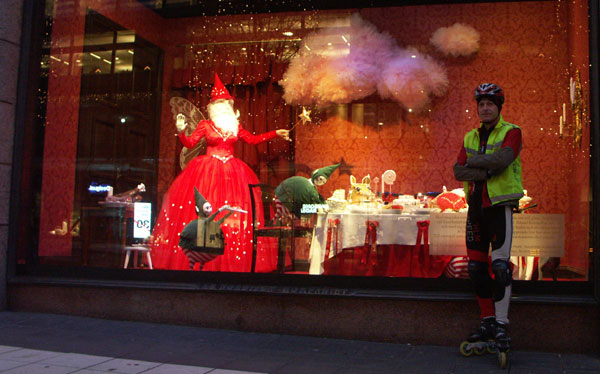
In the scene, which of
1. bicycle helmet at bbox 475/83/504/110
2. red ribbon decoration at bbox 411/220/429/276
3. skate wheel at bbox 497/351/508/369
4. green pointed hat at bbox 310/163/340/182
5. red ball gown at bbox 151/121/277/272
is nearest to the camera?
skate wheel at bbox 497/351/508/369

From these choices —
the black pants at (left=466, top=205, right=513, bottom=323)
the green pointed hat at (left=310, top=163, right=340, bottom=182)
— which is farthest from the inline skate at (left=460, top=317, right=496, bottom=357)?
the green pointed hat at (left=310, top=163, right=340, bottom=182)

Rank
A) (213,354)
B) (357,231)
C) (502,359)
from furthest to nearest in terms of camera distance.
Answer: (357,231) < (213,354) < (502,359)

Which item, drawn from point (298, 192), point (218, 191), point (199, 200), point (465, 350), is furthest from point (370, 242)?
point (199, 200)

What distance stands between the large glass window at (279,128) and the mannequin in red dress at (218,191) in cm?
2

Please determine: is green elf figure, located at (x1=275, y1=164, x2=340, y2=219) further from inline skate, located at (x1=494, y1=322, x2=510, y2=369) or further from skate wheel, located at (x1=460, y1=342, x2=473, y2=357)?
inline skate, located at (x1=494, y1=322, x2=510, y2=369)

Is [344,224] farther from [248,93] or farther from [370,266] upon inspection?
[248,93]

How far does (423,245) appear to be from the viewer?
16.8 ft

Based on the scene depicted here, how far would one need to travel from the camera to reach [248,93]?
23.2 ft

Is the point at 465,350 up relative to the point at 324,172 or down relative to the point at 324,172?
down

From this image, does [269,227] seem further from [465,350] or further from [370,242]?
[465,350]

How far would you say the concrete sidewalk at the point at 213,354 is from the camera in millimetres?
3930

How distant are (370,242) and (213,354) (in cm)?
187

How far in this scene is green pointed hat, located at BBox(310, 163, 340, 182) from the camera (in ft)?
20.2

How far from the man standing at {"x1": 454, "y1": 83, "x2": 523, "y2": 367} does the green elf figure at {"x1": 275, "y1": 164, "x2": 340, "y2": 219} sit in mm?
1909
